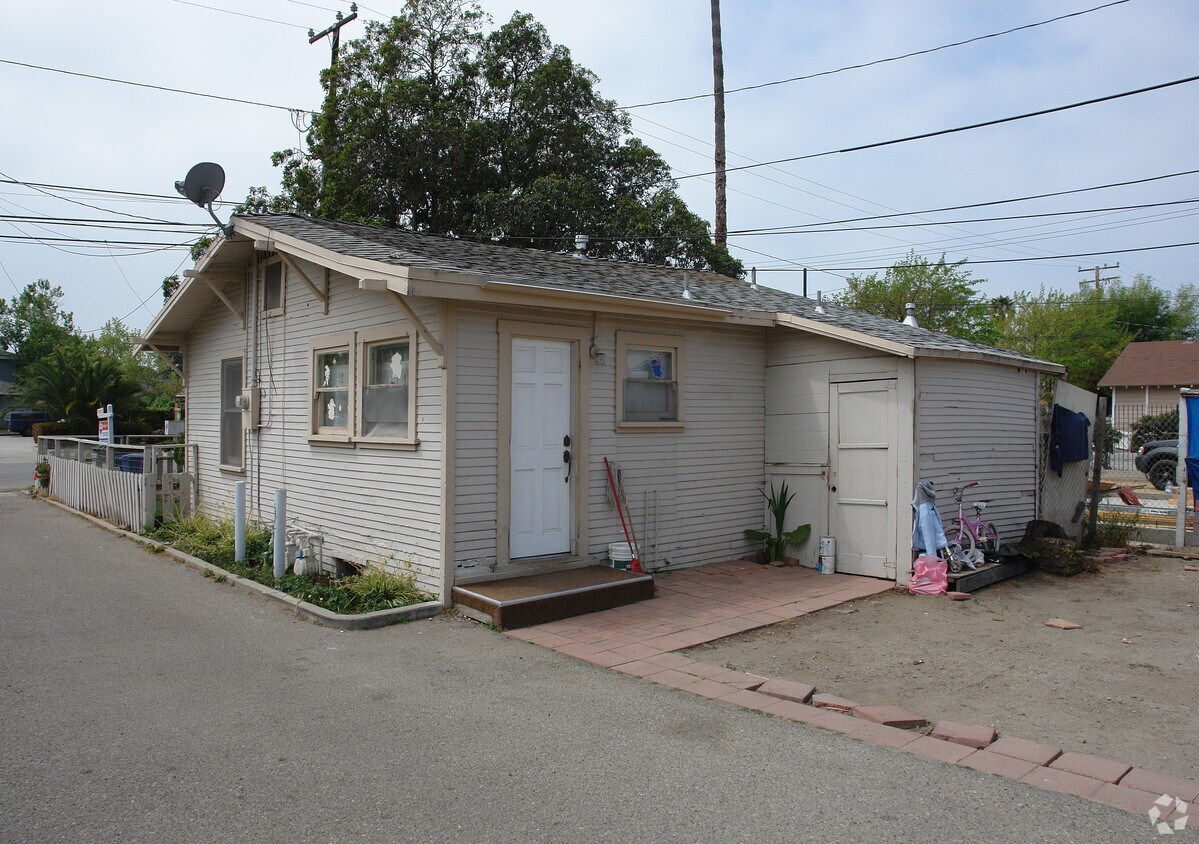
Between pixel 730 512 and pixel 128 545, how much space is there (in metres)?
7.81

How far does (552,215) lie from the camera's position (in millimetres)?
22266

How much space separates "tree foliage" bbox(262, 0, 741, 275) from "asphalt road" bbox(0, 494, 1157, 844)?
17.2m

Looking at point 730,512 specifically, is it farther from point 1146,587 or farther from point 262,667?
point 262,667

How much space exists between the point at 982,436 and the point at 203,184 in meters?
9.69

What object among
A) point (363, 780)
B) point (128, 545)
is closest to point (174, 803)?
point (363, 780)

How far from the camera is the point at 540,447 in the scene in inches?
327

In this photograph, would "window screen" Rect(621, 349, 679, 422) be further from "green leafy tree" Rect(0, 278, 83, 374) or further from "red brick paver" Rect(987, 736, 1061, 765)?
"green leafy tree" Rect(0, 278, 83, 374)

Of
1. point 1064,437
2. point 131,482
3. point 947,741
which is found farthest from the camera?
point 131,482

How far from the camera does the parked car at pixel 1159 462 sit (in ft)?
68.0

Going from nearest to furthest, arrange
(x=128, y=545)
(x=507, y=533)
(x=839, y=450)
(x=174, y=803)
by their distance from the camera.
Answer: (x=174, y=803), (x=507, y=533), (x=839, y=450), (x=128, y=545)

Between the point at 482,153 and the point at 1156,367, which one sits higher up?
the point at 482,153

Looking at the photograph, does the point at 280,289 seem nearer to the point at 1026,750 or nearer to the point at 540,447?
the point at 540,447

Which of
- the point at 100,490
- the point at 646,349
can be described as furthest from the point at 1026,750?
the point at 100,490

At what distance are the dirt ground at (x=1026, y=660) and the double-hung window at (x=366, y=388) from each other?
373 centimetres
